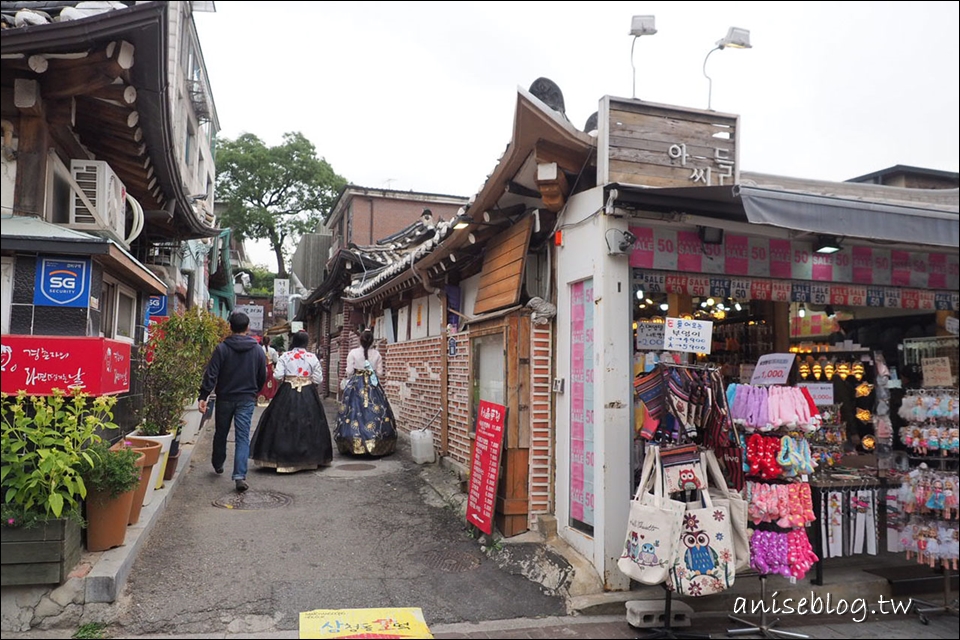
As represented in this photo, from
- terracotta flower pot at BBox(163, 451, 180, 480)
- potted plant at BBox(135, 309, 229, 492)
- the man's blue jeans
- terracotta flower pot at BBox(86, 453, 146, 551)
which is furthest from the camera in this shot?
the man's blue jeans

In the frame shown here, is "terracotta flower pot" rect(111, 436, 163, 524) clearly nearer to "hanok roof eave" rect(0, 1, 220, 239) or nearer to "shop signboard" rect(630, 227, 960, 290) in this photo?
"hanok roof eave" rect(0, 1, 220, 239)

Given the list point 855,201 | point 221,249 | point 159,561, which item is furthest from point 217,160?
point 855,201

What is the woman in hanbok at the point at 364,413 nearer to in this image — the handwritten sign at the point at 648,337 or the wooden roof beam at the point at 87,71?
the handwritten sign at the point at 648,337

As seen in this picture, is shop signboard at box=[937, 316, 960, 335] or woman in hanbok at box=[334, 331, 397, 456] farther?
woman in hanbok at box=[334, 331, 397, 456]

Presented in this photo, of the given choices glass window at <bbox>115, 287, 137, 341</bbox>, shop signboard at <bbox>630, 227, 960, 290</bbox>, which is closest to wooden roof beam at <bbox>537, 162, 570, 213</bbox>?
shop signboard at <bbox>630, 227, 960, 290</bbox>

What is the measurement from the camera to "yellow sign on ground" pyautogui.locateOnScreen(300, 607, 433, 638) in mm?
4270

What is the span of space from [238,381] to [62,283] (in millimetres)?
3408

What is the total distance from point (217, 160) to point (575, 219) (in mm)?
32796

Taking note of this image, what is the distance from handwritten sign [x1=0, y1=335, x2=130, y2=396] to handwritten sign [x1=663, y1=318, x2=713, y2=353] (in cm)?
439

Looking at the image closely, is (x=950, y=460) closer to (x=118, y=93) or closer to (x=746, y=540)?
(x=746, y=540)

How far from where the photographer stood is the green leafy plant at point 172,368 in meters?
6.91

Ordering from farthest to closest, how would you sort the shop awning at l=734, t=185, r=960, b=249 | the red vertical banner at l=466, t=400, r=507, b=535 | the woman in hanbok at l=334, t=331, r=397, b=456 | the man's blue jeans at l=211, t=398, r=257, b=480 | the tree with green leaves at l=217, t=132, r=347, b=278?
the tree with green leaves at l=217, t=132, r=347, b=278 < the woman in hanbok at l=334, t=331, r=397, b=456 < the man's blue jeans at l=211, t=398, r=257, b=480 < the red vertical banner at l=466, t=400, r=507, b=535 < the shop awning at l=734, t=185, r=960, b=249

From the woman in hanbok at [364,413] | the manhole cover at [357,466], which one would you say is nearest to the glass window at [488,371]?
the manhole cover at [357,466]

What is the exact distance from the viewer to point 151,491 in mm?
6086
